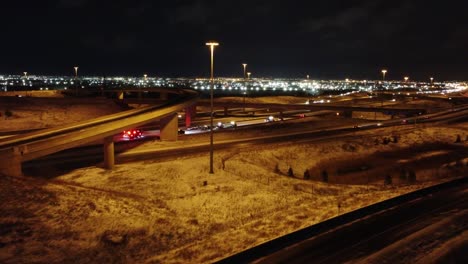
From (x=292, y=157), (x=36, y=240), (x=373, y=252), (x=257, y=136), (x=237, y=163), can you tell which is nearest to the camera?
(x=373, y=252)

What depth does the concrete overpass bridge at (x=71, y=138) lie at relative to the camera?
2883 cm

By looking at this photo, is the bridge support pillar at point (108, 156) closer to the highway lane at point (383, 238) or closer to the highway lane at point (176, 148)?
the highway lane at point (176, 148)

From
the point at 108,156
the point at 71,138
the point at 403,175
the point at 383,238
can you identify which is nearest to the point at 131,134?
the point at 108,156

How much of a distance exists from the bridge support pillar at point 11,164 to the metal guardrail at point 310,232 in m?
18.4

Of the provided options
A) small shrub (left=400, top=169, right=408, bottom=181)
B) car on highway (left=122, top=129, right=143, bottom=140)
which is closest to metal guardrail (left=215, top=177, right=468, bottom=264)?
small shrub (left=400, top=169, right=408, bottom=181)

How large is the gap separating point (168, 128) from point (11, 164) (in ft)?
79.8

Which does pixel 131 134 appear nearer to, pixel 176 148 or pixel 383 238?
pixel 176 148

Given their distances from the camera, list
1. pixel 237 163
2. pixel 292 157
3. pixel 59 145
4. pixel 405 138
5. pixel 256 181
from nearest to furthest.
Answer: pixel 59 145
pixel 256 181
pixel 237 163
pixel 292 157
pixel 405 138

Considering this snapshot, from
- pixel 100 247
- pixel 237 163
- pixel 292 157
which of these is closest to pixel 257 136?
pixel 292 157

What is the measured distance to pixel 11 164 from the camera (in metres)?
28.6

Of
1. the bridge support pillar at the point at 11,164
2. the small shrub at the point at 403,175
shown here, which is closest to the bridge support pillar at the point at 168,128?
the bridge support pillar at the point at 11,164

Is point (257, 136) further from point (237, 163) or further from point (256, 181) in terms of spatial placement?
point (256, 181)

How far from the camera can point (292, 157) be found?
47.6 meters

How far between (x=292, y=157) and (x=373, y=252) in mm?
30128
